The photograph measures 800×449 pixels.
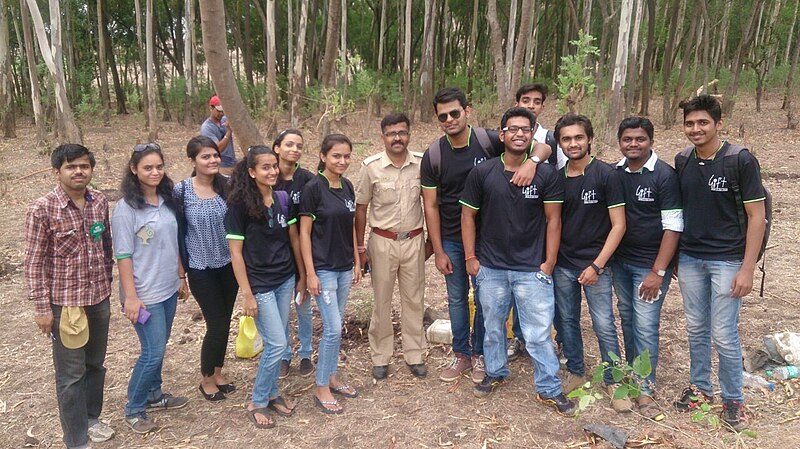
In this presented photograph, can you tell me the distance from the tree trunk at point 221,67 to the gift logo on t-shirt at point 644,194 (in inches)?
102

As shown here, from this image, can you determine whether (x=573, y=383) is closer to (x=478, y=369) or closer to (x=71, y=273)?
(x=478, y=369)

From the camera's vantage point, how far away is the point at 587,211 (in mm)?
3445

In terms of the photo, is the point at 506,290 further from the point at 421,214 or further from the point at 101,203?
the point at 101,203

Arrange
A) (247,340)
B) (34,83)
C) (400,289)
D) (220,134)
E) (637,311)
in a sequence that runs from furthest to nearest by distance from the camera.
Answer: (34,83) < (220,134) < (247,340) < (400,289) < (637,311)

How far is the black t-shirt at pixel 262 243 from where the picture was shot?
3270mm

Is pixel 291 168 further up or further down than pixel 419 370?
further up

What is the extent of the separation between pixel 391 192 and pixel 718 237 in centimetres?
196

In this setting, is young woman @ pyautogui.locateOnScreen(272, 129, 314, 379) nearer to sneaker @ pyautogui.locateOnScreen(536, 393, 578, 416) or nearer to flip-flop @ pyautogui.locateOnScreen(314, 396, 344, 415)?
flip-flop @ pyautogui.locateOnScreen(314, 396, 344, 415)

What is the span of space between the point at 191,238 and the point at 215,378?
3.49 feet

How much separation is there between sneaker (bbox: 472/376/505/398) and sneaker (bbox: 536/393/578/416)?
341 millimetres

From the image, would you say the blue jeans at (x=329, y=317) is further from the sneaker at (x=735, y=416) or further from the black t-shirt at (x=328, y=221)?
the sneaker at (x=735, y=416)

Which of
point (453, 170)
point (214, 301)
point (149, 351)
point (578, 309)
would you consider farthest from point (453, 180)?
point (149, 351)

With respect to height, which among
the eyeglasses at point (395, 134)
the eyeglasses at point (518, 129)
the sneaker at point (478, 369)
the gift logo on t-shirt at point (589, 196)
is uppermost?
the eyeglasses at point (518, 129)

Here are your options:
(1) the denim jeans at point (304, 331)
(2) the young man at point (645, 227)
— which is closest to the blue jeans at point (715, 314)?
(2) the young man at point (645, 227)
